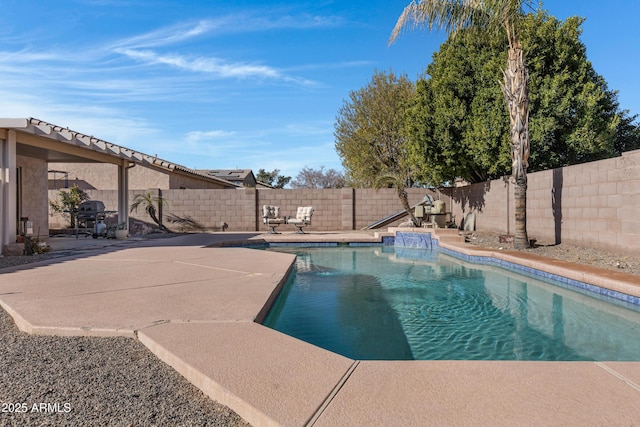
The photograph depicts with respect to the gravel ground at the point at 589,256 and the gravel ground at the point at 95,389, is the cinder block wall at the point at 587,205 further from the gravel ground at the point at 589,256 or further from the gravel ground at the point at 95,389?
the gravel ground at the point at 95,389

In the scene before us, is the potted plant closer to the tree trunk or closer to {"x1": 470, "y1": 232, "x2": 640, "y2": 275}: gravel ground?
{"x1": 470, "y1": 232, "x2": 640, "y2": 275}: gravel ground

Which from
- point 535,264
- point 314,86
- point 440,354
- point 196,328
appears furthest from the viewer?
point 314,86

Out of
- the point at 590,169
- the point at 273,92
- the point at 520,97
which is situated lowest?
the point at 590,169

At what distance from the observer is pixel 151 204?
14.3 meters

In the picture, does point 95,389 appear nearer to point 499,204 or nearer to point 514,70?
point 514,70

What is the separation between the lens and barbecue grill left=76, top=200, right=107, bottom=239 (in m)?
11.8

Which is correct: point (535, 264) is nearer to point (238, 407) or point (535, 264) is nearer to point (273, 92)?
point (238, 407)

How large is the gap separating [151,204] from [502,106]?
12.0 metres

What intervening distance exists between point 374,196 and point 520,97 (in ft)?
24.4

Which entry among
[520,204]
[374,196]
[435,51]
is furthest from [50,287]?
[435,51]

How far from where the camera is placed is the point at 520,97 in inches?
318

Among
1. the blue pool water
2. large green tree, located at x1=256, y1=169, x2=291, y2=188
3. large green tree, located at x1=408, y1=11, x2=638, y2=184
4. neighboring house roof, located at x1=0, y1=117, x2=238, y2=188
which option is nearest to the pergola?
neighboring house roof, located at x1=0, y1=117, x2=238, y2=188

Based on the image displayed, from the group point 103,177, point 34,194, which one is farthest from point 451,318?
point 103,177

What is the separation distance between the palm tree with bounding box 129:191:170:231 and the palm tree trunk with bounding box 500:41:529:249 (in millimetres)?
11757
